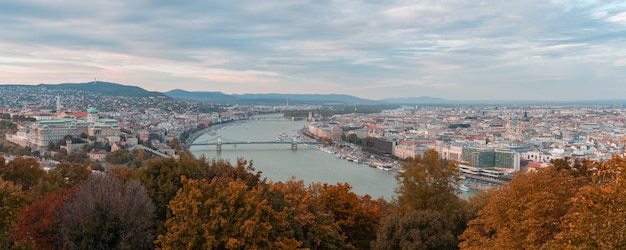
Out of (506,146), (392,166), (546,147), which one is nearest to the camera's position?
(392,166)

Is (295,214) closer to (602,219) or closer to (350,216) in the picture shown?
(350,216)

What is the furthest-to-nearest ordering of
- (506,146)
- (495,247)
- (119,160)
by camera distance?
(506,146) < (119,160) < (495,247)

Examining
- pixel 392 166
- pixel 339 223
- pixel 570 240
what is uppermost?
pixel 570 240

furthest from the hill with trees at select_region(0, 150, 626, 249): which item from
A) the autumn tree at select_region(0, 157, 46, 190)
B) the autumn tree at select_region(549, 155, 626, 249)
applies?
the autumn tree at select_region(0, 157, 46, 190)

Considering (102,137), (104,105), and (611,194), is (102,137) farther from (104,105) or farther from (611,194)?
(104,105)

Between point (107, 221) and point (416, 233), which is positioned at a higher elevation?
point (107, 221)

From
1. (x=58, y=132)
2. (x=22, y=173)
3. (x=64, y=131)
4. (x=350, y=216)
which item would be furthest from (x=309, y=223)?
(x=64, y=131)

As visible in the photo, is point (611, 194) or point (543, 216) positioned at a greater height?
point (611, 194)

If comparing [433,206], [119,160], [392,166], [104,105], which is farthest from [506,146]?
[104,105]
